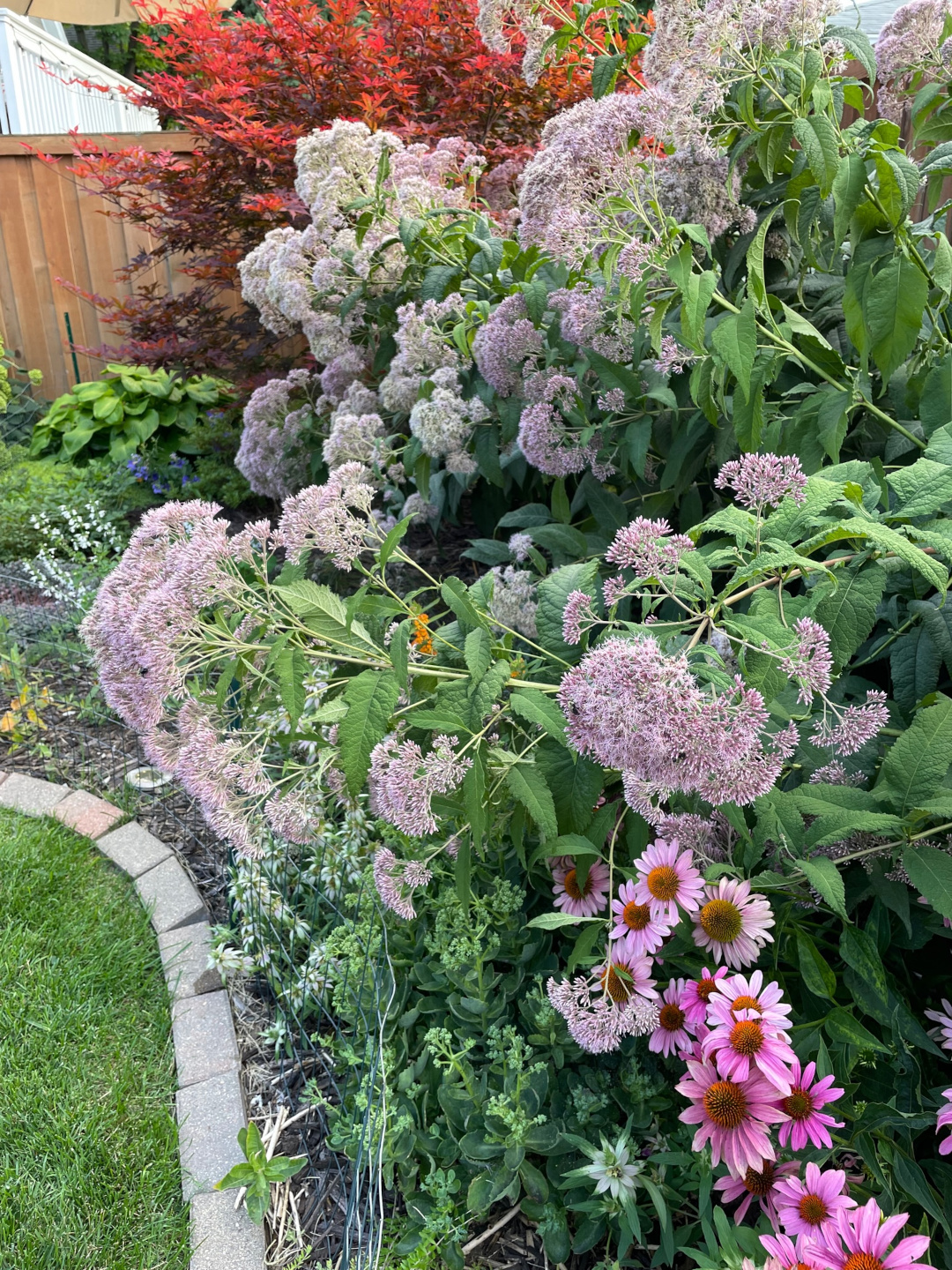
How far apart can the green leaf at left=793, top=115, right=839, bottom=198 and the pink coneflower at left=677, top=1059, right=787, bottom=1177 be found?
1.32 m

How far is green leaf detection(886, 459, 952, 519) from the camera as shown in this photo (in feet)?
3.81

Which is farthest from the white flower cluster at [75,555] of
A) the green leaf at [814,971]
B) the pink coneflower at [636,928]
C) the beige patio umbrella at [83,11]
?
the beige patio umbrella at [83,11]

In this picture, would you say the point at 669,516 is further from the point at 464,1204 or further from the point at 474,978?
the point at 464,1204

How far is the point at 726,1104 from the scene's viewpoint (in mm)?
1173

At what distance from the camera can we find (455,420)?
90.4 inches

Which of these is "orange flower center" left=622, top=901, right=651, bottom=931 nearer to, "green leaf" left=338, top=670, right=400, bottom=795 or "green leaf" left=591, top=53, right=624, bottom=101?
"green leaf" left=338, top=670, right=400, bottom=795

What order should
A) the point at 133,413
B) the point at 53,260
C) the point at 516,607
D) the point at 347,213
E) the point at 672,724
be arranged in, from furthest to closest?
the point at 53,260
the point at 133,413
the point at 347,213
the point at 516,607
the point at 672,724

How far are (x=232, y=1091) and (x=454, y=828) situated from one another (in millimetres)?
789

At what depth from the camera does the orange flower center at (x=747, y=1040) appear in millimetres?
1156

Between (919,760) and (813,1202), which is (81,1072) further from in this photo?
(919,760)

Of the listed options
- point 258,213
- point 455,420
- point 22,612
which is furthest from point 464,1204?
point 258,213

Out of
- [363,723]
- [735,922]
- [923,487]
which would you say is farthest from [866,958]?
[363,723]

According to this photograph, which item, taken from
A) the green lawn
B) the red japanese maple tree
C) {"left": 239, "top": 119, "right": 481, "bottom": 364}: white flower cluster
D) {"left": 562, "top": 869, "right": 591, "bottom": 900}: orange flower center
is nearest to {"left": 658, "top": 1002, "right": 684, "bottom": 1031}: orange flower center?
{"left": 562, "top": 869, "right": 591, "bottom": 900}: orange flower center

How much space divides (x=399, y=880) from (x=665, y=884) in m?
0.42
